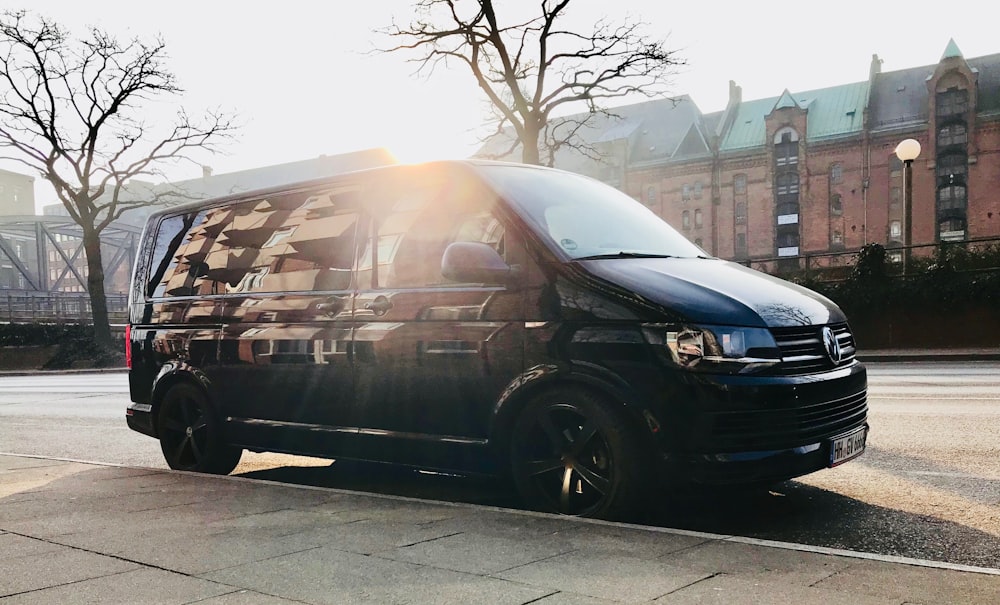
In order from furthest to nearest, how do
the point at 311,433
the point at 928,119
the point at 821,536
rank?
the point at 928,119, the point at 311,433, the point at 821,536

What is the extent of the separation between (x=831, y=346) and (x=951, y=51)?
64.5 metres

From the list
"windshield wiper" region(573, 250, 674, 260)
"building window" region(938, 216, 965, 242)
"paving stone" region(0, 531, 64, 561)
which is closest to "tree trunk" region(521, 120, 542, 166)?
"windshield wiper" region(573, 250, 674, 260)

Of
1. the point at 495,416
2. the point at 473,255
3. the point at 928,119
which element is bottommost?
the point at 495,416

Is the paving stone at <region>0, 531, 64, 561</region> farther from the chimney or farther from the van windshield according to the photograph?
the chimney

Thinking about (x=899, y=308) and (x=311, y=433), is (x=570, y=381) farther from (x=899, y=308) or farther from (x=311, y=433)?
(x=899, y=308)

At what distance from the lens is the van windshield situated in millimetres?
4848

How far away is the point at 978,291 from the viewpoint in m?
19.6

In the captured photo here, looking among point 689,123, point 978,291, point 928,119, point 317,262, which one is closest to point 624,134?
point 689,123

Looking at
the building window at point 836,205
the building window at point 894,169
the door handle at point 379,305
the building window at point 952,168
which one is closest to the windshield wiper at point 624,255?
the door handle at point 379,305

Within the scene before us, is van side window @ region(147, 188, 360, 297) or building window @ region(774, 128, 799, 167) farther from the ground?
building window @ region(774, 128, 799, 167)

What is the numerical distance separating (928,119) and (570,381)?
208 ft

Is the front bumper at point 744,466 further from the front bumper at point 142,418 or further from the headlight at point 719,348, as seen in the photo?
the front bumper at point 142,418

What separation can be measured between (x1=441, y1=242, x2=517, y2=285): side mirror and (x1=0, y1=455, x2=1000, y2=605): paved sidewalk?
119 cm

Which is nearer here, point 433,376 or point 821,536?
point 821,536
